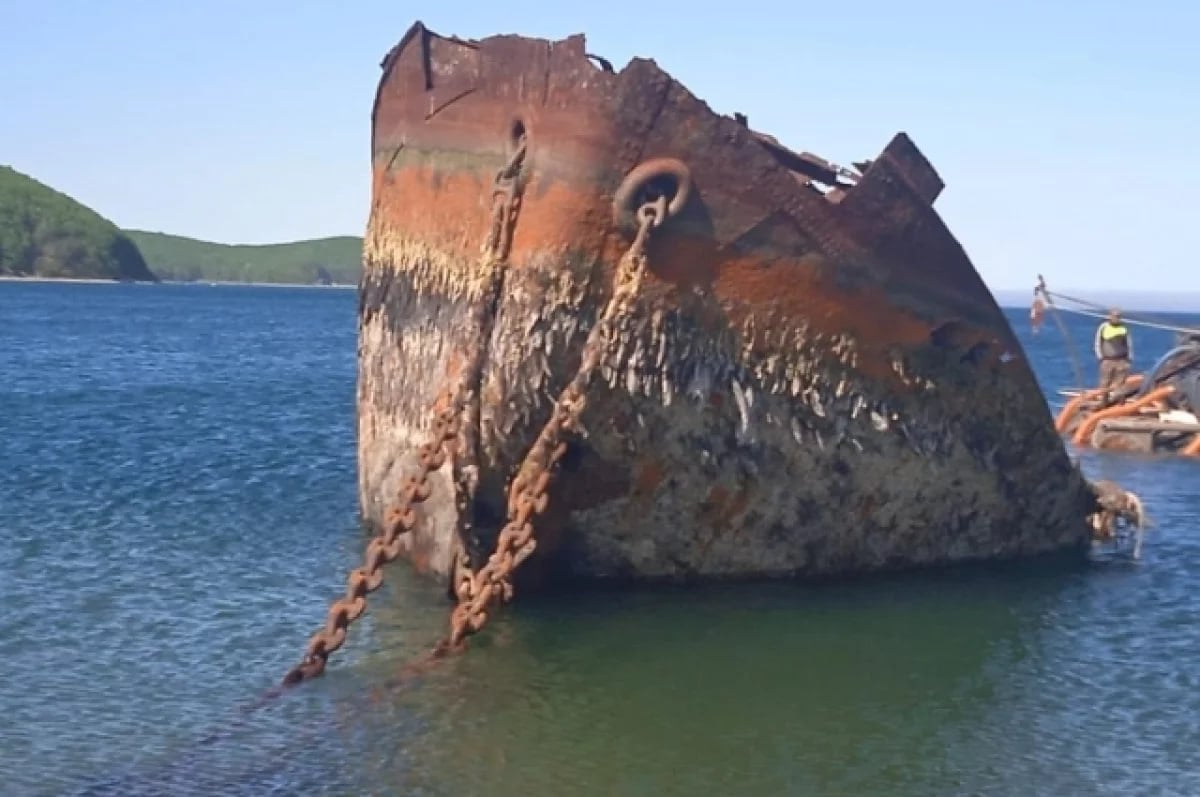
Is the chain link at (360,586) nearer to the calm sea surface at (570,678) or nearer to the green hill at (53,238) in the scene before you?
the calm sea surface at (570,678)

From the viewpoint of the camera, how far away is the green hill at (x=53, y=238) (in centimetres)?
13525

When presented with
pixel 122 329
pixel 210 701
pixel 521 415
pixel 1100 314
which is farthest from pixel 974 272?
pixel 122 329

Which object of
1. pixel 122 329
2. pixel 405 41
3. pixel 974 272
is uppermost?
pixel 405 41

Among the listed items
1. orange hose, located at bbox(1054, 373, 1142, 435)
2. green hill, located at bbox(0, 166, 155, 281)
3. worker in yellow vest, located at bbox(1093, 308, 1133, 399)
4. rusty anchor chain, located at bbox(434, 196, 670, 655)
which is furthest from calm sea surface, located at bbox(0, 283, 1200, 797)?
green hill, located at bbox(0, 166, 155, 281)

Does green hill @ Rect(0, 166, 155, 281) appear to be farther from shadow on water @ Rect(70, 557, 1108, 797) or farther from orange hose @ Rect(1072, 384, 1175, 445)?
shadow on water @ Rect(70, 557, 1108, 797)

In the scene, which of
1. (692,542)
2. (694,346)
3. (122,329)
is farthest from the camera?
(122,329)

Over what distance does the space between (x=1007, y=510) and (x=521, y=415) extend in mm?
3989

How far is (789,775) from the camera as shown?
7.27 meters

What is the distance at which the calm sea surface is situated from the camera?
7234 mm

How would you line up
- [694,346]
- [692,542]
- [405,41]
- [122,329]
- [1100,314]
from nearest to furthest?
1. [694,346]
2. [692,542]
3. [405,41]
4. [1100,314]
5. [122,329]

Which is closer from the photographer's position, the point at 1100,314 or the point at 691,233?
the point at 691,233

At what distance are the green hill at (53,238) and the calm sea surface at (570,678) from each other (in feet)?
421

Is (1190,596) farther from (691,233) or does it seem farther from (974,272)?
(691,233)

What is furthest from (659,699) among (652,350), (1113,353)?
(1113,353)
